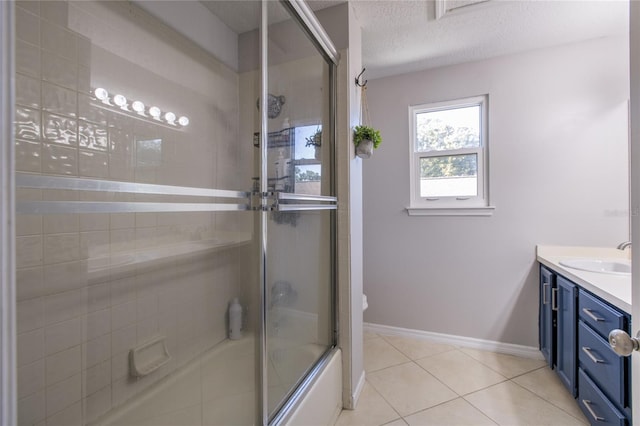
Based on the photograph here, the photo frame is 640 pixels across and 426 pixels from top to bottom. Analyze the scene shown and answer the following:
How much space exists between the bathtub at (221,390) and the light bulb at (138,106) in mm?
1261

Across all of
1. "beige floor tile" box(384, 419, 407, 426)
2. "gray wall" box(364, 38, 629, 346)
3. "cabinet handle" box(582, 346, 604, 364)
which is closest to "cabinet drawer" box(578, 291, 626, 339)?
"cabinet handle" box(582, 346, 604, 364)

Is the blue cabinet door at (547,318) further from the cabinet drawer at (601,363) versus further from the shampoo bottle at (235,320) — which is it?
the shampoo bottle at (235,320)

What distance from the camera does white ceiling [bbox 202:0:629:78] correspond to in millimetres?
1772

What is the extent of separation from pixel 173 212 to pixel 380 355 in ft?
6.31

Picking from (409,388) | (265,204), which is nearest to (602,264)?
(409,388)

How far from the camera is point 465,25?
1.97m

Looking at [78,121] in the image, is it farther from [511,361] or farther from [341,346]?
[511,361]

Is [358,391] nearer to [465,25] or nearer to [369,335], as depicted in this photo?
[369,335]

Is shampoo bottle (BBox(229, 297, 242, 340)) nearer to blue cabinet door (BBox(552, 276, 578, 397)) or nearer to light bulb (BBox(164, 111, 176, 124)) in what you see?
light bulb (BBox(164, 111, 176, 124))

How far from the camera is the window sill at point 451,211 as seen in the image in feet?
7.84

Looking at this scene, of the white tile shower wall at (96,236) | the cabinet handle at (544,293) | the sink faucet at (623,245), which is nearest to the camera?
the white tile shower wall at (96,236)

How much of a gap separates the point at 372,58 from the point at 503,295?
221cm

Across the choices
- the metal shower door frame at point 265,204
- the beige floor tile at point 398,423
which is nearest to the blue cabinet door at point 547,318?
the beige floor tile at point 398,423

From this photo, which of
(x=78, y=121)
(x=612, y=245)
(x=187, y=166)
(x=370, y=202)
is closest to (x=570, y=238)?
(x=612, y=245)
